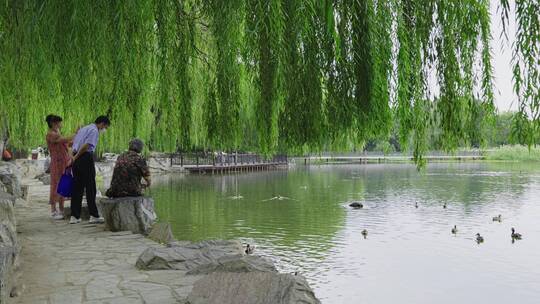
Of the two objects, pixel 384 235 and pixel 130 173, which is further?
pixel 384 235

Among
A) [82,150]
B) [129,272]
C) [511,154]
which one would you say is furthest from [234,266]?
[511,154]

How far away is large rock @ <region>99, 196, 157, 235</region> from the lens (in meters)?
7.13

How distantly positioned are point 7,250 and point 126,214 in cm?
382

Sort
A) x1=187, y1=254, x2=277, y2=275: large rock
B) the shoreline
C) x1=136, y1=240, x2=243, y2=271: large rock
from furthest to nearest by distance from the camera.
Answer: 1. x1=136, y1=240, x2=243, y2=271: large rock
2. x1=187, y1=254, x2=277, y2=275: large rock
3. the shoreline

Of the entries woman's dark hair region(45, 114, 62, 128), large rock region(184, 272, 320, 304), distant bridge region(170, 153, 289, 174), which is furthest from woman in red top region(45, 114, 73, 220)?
distant bridge region(170, 153, 289, 174)

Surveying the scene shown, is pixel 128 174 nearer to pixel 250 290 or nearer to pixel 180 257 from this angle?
pixel 180 257

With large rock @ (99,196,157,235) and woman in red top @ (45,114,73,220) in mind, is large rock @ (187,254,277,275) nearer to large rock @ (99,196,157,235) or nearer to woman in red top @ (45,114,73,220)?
large rock @ (99,196,157,235)

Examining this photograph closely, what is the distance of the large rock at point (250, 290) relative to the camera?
3783 millimetres

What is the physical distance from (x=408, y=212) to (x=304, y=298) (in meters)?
19.0

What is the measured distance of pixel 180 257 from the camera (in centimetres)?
547

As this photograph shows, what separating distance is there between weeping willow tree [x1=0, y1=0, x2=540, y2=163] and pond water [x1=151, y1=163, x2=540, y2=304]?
7.95 metres

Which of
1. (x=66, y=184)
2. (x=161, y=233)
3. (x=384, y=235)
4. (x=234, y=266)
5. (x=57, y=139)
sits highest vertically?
(x=57, y=139)

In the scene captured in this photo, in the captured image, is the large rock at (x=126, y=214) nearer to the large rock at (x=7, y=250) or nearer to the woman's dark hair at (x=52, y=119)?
the woman's dark hair at (x=52, y=119)

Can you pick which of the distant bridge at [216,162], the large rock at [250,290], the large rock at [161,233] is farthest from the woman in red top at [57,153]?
the distant bridge at [216,162]
